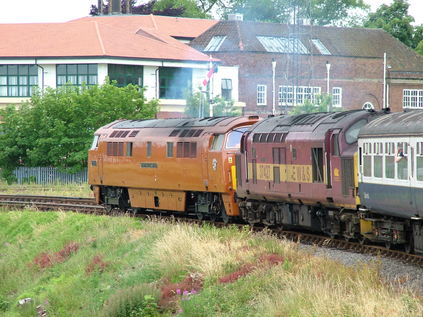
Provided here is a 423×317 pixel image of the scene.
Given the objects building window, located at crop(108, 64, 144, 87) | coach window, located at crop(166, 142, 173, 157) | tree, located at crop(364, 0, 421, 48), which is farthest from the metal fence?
tree, located at crop(364, 0, 421, 48)

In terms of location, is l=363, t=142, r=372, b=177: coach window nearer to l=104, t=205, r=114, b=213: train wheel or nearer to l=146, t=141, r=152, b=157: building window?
l=146, t=141, r=152, b=157: building window

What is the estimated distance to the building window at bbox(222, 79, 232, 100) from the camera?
238 ft

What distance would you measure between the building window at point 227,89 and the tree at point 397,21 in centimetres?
2888

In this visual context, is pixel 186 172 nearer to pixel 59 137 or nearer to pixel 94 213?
pixel 94 213

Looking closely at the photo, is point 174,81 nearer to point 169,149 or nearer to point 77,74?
point 77,74

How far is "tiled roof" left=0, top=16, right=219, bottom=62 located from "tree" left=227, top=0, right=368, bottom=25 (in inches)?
748

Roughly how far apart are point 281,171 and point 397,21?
75.0m

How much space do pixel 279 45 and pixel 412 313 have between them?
65678 mm

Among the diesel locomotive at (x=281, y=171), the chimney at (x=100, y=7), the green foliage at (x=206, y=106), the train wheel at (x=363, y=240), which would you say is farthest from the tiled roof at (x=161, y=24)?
the train wheel at (x=363, y=240)

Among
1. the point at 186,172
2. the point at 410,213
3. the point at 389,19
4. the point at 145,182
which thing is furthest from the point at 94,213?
the point at 389,19

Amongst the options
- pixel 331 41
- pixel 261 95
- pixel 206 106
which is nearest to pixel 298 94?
pixel 261 95

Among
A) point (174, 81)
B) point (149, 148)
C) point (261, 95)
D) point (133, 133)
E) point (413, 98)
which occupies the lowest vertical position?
point (149, 148)

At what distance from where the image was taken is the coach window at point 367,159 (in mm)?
20391

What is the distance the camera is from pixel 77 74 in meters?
65.7
